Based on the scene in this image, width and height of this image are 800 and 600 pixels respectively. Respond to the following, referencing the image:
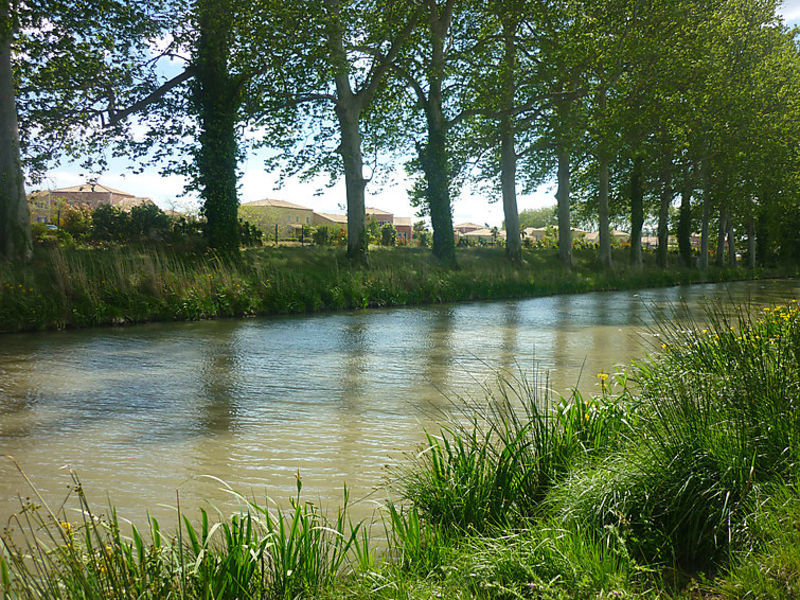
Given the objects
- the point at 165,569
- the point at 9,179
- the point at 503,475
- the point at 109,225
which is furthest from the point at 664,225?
the point at 165,569

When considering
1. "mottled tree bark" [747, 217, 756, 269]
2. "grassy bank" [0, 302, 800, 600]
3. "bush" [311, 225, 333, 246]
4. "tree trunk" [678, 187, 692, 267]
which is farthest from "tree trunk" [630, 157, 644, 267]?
"grassy bank" [0, 302, 800, 600]

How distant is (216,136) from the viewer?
65.3 ft

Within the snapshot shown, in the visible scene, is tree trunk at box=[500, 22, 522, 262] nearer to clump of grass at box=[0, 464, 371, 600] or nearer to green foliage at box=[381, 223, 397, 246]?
green foliage at box=[381, 223, 397, 246]

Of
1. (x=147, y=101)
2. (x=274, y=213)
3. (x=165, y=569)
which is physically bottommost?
(x=165, y=569)

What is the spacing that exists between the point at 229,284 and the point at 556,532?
1312 cm

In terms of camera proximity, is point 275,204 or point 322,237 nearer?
point 322,237

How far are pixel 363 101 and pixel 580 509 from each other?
20.4m

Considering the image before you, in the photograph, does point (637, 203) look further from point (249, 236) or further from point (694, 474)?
point (694, 474)

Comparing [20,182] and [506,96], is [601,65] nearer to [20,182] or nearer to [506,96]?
[506,96]

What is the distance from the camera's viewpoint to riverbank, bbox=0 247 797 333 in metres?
12.8

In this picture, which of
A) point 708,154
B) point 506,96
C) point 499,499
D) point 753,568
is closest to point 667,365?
point 499,499

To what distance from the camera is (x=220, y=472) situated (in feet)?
14.2

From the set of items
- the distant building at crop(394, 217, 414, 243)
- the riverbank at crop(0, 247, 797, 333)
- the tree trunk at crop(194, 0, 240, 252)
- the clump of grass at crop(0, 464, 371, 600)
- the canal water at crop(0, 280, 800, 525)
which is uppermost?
the distant building at crop(394, 217, 414, 243)

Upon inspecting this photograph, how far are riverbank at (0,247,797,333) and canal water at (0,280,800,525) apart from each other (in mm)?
844
